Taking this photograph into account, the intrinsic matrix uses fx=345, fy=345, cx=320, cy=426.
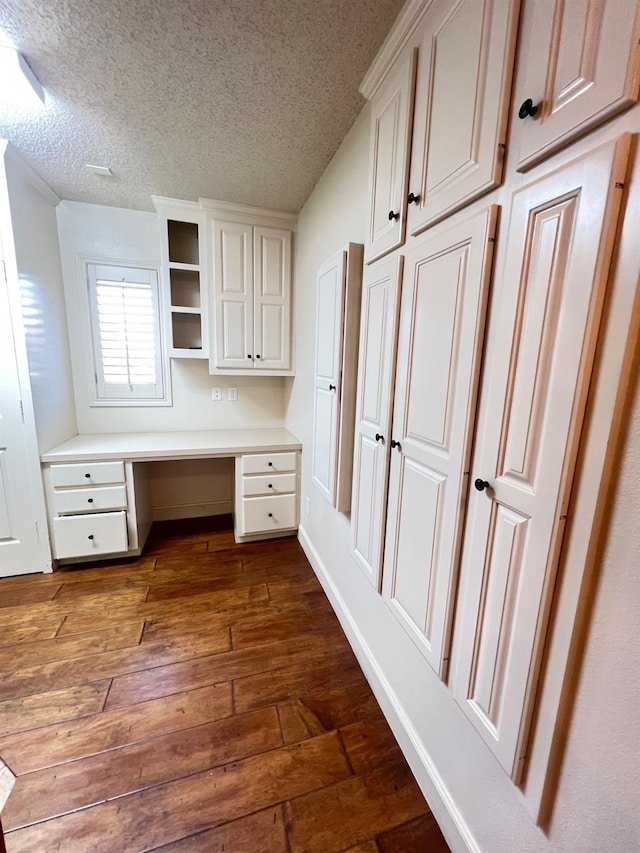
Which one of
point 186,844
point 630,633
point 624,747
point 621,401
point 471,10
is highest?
point 471,10

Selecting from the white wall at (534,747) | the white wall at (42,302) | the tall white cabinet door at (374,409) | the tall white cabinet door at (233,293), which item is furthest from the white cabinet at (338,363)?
the white wall at (42,302)

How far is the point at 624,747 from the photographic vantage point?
1.96ft

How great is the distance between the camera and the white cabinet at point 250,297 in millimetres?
2537

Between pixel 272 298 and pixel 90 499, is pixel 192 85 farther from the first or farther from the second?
pixel 90 499

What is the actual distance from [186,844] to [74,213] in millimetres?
3464

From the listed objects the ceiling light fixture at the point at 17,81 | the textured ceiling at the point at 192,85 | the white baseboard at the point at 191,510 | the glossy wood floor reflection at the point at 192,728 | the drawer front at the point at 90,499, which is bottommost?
the glossy wood floor reflection at the point at 192,728

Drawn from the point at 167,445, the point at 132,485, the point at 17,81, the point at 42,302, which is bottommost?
the point at 132,485

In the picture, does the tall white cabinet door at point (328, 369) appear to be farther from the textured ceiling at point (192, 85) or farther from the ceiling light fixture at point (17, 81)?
the ceiling light fixture at point (17, 81)

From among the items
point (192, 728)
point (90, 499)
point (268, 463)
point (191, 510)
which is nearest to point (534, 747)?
point (192, 728)

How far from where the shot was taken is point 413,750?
121cm

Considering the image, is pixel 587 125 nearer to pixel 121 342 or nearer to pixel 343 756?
pixel 343 756

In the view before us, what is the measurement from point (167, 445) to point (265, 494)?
0.80 meters

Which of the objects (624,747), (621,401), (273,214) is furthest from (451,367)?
(273,214)

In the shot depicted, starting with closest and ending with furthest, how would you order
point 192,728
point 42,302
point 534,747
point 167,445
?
1. point 534,747
2. point 192,728
3. point 42,302
4. point 167,445
